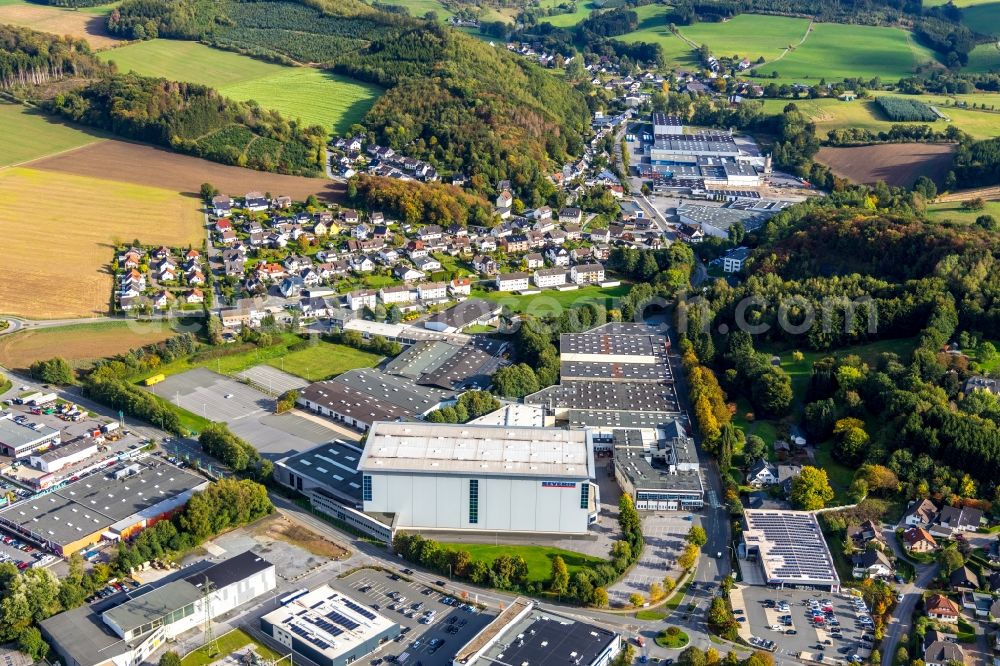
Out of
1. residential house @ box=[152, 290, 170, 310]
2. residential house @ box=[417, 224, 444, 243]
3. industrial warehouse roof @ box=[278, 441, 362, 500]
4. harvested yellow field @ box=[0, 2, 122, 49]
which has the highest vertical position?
harvested yellow field @ box=[0, 2, 122, 49]

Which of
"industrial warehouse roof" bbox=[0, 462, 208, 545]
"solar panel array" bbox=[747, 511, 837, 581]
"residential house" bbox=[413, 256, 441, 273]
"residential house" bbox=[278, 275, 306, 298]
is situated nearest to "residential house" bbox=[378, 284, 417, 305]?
"residential house" bbox=[413, 256, 441, 273]

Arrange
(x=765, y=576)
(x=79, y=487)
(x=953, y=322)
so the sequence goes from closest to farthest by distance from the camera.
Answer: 1. (x=765, y=576)
2. (x=79, y=487)
3. (x=953, y=322)

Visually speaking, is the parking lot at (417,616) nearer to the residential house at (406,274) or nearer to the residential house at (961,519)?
the residential house at (961,519)

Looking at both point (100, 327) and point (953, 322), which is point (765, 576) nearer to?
point (953, 322)

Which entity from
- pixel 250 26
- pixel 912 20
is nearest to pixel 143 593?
pixel 250 26

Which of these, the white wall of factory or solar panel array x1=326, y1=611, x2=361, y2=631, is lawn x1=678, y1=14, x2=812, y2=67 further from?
solar panel array x1=326, y1=611, x2=361, y2=631

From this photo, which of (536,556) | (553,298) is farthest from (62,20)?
(536,556)

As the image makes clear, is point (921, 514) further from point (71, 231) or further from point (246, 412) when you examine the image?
point (71, 231)
